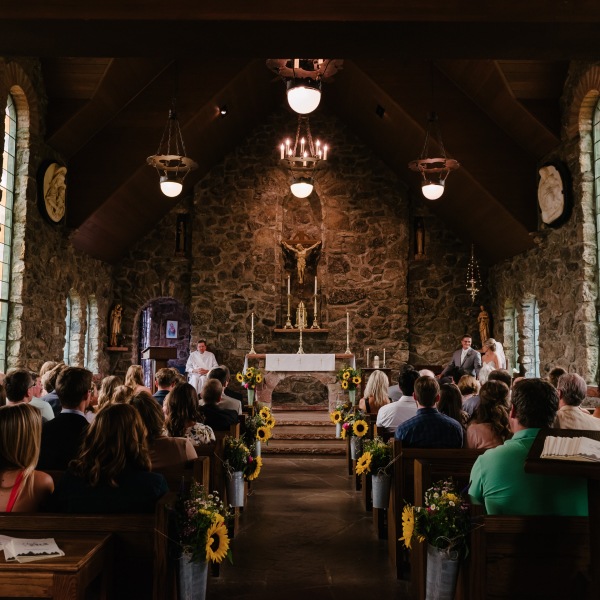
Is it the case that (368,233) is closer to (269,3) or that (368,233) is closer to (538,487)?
(269,3)

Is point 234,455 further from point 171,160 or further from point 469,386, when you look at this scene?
point 171,160

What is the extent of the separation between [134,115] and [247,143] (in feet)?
11.2

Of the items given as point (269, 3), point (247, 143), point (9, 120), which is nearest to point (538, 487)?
point (269, 3)

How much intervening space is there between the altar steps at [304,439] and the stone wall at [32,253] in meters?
3.53

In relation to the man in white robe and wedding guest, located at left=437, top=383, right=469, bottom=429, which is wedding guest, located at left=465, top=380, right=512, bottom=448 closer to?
wedding guest, located at left=437, top=383, right=469, bottom=429

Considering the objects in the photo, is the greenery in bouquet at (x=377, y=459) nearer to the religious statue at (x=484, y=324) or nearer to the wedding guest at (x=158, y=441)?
the wedding guest at (x=158, y=441)

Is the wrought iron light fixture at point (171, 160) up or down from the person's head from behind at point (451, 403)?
up

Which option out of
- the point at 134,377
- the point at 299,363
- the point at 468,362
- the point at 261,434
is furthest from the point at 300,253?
the point at 134,377

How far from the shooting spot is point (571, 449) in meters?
2.14

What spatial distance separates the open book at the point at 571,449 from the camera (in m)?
2.07

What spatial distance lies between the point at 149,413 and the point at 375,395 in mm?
3817

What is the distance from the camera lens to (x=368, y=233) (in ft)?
44.4

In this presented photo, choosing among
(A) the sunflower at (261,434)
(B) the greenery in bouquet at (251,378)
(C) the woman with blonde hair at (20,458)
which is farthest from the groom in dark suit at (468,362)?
(C) the woman with blonde hair at (20,458)

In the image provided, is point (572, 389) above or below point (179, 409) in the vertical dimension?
above
